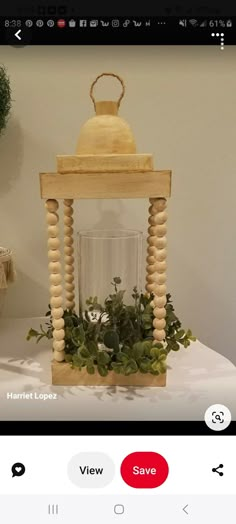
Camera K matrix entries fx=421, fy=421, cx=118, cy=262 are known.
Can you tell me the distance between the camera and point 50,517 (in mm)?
347

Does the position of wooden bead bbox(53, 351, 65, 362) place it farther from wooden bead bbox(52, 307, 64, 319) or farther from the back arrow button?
the back arrow button

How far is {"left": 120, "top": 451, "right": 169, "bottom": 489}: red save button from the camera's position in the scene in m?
0.35

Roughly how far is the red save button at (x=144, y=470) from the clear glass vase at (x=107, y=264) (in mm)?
182

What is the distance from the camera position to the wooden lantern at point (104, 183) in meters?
0.44

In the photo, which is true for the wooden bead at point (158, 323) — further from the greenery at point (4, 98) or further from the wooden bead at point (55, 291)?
the greenery at point (4, 98)

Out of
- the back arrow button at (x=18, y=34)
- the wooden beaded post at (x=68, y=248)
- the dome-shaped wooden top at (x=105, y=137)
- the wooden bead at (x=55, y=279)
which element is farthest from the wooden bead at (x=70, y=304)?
the back arrow button at (x=18, y=34)

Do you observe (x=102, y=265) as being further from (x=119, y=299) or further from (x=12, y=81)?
(x=12, y=81)

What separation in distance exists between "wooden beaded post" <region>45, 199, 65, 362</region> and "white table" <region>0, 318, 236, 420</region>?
0.04m

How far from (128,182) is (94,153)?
49 mm

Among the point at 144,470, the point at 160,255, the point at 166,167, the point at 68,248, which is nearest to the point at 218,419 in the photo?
the point at 144,470

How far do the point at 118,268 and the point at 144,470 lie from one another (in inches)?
8.7

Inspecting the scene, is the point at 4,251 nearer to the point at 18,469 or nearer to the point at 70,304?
the point at 70,304

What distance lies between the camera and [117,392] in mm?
454

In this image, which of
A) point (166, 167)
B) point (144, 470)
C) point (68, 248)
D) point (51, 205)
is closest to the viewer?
point (144, 470)
